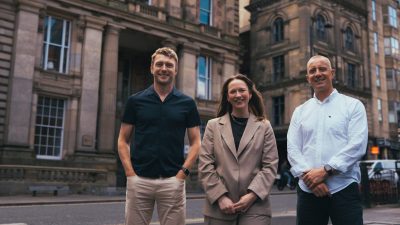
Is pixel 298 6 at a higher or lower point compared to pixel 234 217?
higher

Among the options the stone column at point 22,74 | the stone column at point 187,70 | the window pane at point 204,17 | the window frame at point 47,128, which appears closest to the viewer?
the stone column at point 22,74

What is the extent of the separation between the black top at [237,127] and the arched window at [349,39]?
41.4m

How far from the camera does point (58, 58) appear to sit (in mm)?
24250

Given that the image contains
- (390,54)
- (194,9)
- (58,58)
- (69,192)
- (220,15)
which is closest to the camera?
(69,192)

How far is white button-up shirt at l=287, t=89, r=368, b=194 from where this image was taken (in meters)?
3.91

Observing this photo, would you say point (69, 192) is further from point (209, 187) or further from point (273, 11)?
point (273, 11)

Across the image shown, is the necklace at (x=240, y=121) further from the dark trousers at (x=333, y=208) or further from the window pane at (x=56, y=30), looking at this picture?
the window pane at (x=56, y=30)

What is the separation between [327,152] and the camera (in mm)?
4020

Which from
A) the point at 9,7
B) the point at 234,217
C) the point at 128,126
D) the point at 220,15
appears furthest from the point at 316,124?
the point at 220,15

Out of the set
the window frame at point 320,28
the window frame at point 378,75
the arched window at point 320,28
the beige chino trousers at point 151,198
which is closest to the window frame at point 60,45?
the beige chino trousers at point 151,198

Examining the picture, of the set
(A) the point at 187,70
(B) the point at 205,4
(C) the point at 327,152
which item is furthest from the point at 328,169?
(B) the point at 205,4

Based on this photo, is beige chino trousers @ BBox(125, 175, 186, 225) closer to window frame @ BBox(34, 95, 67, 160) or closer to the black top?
the black top

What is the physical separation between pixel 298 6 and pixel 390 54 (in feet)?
52.0

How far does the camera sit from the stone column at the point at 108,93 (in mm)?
24984
